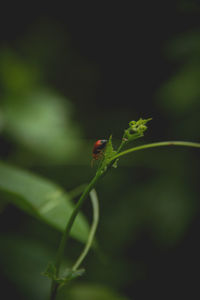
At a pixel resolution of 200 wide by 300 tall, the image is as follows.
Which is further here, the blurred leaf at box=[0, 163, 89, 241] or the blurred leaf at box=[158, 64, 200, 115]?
the blurred leaf at box=[158, 64, 200, 115]

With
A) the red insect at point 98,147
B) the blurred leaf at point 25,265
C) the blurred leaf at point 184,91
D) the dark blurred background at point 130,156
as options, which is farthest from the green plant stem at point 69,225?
the blurred leaf at point 184,91

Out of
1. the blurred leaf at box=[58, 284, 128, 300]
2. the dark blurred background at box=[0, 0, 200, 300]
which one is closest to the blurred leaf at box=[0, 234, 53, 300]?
the dark blurred background at box=[0, 0, 200, 300]

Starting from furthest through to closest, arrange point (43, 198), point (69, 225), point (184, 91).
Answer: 1. point (184, 91)
2. point (43, 198)
3. point (69, 225)

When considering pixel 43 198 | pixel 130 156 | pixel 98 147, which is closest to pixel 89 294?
pixel 43 198

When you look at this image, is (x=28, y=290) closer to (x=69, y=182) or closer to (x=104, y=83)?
(x=69, y=182)

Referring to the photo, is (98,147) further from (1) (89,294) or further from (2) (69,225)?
(1) (89,294)

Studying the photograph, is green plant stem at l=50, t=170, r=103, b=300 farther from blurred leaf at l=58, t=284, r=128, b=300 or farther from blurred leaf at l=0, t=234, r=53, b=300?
blurred leaf at l=58, t=284, r=128, b=300
